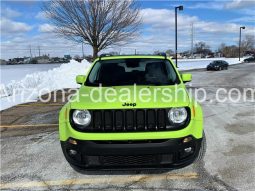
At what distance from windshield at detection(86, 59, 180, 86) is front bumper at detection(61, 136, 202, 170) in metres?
1.40

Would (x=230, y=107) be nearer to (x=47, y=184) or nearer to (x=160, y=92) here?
(x=160, y=92)

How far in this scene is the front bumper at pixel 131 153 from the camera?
400 centimetres

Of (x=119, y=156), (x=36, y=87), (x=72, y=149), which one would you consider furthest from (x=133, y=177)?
(x=36, y=87)

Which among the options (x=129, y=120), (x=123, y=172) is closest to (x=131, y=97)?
(x=129, y=120)

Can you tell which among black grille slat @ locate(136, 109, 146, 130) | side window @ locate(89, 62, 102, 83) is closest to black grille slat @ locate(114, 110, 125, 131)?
black grille slat @ locate(136, 109, 146, 130)

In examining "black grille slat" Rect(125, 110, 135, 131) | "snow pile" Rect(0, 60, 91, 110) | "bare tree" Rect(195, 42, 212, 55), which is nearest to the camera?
"black grille slat" Rect(125, 110, 135, 131)

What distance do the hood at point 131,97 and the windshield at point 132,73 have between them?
1.24ft

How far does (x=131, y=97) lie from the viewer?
4.30m

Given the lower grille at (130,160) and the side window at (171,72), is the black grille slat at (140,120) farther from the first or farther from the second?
the side window at (171,72)

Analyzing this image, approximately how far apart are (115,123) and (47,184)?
127cm

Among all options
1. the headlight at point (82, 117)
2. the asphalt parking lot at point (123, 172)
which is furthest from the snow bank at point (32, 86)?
the headlight at point (82, 117)

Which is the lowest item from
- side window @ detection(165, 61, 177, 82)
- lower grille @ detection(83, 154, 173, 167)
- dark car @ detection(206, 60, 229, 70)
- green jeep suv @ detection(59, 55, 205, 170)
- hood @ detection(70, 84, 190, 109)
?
dark car @ detection(206, 60, 229, 70)

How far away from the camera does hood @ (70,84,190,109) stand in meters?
4.15

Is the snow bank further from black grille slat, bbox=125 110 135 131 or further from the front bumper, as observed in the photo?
black grille slat, bbox=125 110 135 131
